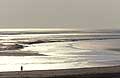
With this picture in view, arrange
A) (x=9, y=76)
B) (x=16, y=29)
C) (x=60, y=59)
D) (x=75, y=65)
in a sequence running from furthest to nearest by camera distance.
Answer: (x=16, y=29) → (x=60, y=59) → (x=75, y=65) → (x=9, y=76)

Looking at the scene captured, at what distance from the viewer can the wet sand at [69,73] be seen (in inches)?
70.0

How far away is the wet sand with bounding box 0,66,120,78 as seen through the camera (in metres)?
1.78

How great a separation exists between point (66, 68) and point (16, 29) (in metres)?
4.53

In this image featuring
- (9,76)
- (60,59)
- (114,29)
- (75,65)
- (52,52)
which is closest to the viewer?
(9,76)

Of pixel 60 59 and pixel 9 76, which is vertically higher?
pixel 60 59

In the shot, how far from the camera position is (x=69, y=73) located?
73.2 inches

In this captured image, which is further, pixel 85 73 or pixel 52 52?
pixel 52 52

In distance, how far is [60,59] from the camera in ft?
8.07

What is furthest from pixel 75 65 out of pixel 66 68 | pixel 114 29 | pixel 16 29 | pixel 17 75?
pixel 114 29

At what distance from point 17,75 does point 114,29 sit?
5.48 meters

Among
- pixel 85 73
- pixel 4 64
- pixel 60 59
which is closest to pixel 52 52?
pixel 60 59

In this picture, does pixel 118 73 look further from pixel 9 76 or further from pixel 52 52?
pixel 52 52

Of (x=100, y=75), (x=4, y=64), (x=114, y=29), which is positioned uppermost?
(x=114, y=29)

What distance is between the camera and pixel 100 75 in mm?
1856
